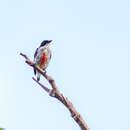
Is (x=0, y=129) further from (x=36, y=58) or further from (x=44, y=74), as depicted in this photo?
(x=36, y=58)

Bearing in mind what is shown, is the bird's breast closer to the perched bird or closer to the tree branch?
the perched bird

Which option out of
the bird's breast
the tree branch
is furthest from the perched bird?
the tree branch

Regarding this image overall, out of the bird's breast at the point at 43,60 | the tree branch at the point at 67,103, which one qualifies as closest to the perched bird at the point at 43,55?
the bird's breast at the point at 43,60

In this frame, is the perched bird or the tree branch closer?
the tree branch

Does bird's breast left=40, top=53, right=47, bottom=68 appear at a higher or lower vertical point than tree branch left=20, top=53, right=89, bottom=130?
higher

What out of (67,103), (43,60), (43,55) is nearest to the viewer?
(67,103)

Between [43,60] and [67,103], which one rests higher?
[43,60]

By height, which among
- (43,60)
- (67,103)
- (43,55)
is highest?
(43,55)

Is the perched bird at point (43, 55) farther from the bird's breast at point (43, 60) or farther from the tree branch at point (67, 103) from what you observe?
the tree branch at point (67, 103)

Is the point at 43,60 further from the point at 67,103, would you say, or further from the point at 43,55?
the point at 67,103

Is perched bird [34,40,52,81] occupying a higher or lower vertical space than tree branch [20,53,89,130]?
higher

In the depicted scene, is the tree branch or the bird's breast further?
the bird's breast

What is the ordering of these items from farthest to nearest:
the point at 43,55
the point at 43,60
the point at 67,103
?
the point at 43,55 < the point at 43,60 < the point at 67,103

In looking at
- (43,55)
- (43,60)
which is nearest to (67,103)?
(43,60)
